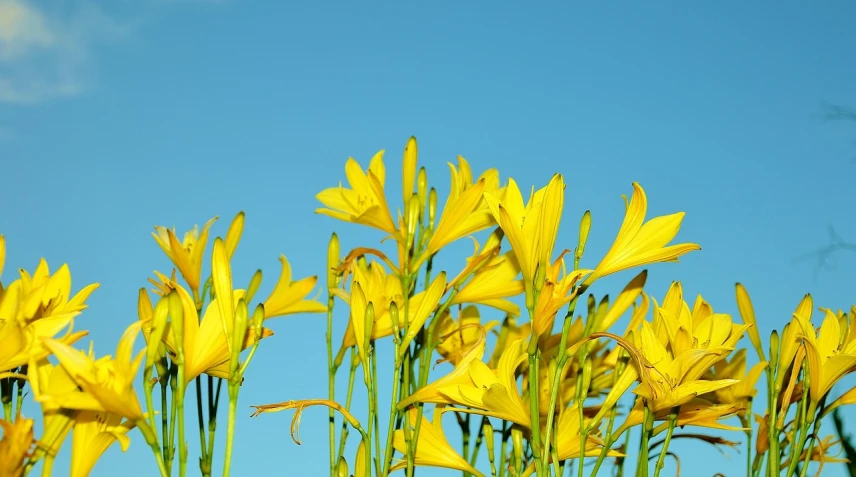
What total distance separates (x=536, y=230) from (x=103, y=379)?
519 millimetres


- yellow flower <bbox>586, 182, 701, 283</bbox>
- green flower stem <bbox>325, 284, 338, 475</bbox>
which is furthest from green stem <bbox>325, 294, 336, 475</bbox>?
yellow flower <bbox>586, 182, 701, 283</bbox>

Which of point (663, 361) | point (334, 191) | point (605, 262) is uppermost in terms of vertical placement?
point (334, 191)

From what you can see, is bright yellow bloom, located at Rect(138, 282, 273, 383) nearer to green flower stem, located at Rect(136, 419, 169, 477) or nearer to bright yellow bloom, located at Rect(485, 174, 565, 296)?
green flower stem, located at Rect(136, 419, 169, 477)

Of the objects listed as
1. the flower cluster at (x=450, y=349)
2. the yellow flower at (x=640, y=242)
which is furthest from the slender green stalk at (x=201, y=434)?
the yellow flower at (x=640, y=242)

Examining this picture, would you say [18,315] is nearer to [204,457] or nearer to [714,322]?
[204,457]

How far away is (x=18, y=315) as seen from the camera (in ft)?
3.25

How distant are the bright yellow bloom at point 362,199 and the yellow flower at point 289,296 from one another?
0.14m

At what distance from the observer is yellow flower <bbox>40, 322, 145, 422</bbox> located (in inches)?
34.2

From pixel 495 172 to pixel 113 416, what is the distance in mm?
797

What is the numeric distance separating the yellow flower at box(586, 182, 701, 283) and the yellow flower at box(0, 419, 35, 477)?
0.68 metres

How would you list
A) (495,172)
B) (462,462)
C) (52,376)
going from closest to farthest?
(52,376) < (462,462) < (495,172)

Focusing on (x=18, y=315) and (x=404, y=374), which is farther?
(x=404, y=374)

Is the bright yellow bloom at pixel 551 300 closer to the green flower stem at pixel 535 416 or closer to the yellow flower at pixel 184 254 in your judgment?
the green flower stem at pixel 535 416

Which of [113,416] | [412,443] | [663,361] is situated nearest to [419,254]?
[412,443]
